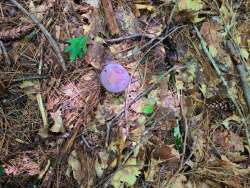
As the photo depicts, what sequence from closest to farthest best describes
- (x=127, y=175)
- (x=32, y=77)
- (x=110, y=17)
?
(x=127, y=175) → (x=32, y=77) → (x=110, y=17)

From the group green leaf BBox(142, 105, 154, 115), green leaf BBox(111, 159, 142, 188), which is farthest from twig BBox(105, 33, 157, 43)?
green leaf BBox(111, 159, 142, 188)

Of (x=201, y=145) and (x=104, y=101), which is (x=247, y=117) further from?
(x=104, y=101)

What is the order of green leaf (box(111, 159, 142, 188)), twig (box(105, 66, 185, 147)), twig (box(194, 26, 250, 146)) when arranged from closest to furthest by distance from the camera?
1. green leaf (box(111, 159, 142, 188))
2. twig (box(105, 66, 185, 147))
3. twig (box(194, 26, 250, 146))

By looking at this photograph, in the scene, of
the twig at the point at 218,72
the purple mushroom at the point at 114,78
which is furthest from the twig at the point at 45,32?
the twig at the point at 218,72

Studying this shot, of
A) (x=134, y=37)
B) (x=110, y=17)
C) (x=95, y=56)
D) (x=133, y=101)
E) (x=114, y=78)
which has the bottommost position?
(x=133, y=101)

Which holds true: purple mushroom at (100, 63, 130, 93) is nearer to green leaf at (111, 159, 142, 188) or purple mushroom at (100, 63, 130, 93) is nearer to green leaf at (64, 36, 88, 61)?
→ green leaf at (64, 36, 88, 61)

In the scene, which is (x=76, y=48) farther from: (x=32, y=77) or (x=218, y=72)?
(x=218, y=72)

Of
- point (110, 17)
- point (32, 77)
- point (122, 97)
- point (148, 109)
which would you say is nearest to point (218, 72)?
point (148, 109)

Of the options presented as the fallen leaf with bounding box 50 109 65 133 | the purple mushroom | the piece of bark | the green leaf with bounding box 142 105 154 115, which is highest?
the piece of bark
